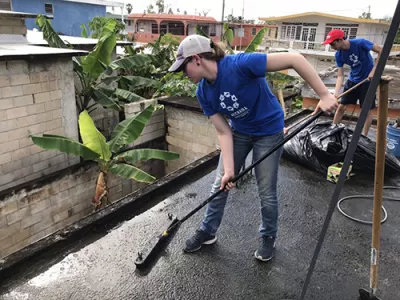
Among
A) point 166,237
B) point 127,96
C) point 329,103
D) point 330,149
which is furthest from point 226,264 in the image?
point 127,96

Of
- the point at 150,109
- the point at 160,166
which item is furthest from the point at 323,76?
the point at 150,109

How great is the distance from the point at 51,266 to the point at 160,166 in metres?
5.34

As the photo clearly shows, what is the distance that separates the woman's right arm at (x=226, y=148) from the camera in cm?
259

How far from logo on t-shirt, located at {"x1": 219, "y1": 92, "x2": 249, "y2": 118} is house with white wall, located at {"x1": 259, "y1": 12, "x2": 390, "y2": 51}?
78.8ft

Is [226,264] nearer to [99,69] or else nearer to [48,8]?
[99,69]

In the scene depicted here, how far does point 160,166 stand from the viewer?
26.6 ft

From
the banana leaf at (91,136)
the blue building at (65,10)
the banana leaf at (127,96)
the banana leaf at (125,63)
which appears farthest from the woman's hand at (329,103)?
the blue building at (65,10)

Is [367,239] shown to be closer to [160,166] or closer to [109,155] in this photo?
[109,155]

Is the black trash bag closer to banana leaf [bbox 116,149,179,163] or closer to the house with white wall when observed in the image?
banana leaf [bbox 116,149,179,163]

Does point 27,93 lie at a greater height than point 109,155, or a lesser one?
greater

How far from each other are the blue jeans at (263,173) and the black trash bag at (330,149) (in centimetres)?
200

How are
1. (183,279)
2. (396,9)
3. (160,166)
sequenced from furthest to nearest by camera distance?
(160,166), (183,279), (396,9)

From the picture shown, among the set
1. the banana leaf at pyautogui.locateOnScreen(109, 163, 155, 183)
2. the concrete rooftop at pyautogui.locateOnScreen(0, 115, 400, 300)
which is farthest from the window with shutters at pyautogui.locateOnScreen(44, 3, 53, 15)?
the concrete rooftop at pyautogui.locateOnScreen(0, 115, 400, 300)

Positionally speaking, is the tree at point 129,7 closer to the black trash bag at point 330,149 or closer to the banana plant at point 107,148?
the banana plant at point 107,148
